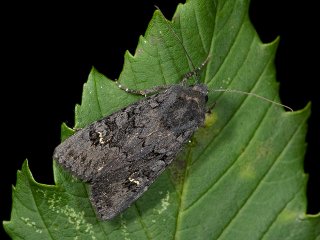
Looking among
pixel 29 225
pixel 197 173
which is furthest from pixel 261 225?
pixel 29 225

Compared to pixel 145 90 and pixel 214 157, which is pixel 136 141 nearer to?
pixel 145 90

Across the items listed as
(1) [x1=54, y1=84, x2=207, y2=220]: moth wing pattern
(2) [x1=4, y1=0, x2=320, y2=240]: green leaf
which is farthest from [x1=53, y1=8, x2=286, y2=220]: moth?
(2) [x1=4, y1=0, x2=320, y2=240]: green leaf

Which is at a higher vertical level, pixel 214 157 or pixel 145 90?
pixel 145 90

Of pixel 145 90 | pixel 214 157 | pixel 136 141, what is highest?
pixel 145 90

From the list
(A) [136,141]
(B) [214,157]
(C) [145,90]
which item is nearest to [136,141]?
(A) [136,141]

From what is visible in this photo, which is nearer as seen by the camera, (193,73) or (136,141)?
(193,73)

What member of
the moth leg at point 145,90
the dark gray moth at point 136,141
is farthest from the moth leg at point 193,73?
the moth leg at point 145,90

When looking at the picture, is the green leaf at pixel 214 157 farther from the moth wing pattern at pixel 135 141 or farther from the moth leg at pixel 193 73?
the moth wing pattern at pixel 135 141
